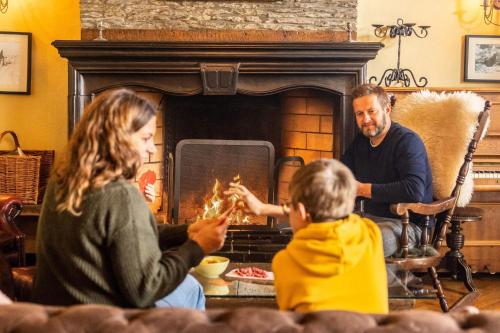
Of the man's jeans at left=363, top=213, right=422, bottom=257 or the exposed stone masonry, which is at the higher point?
the exposed stone masonry

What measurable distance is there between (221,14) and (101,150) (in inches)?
104

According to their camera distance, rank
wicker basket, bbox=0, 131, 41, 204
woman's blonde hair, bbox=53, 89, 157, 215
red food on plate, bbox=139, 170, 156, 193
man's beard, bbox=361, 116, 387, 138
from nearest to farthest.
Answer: woman's blonde hair, bbox=53, 89, 157, 215 → man's beard, bbox=361, 116, 387, 138 → wicker basket, bbox=0, 131, 41, 204 → red food on plate, bbox=139, 170, 156, 193

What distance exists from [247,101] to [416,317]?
3.53 meters

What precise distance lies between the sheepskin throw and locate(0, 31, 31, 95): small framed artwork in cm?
241

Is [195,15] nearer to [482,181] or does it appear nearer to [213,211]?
[213,211]

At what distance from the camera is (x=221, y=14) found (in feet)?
14.2

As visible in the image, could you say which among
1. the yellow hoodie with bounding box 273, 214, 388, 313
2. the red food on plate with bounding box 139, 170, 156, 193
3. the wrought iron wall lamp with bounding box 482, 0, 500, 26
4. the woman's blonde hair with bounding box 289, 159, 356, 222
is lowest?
the yellow hoodie with bounding box 273, 214, 388, 313

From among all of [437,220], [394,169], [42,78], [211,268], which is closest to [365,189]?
[394,169]

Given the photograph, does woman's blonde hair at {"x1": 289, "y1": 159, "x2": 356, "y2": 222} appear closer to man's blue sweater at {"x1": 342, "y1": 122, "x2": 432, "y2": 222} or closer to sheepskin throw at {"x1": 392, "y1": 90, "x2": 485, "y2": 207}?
man's blue sweater at {"x1": 342, "y1": 122, "x2": 432, "y2": 222}

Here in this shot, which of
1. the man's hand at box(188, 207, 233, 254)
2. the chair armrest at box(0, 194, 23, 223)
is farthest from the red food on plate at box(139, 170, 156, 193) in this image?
the man's hand at box(188, 207, 233, 254)

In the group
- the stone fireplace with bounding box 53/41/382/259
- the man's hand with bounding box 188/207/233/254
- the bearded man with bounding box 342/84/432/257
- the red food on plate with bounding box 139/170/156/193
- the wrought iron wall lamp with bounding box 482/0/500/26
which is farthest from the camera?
the wrought iron wall lamp with bounding box 482/0/500/26

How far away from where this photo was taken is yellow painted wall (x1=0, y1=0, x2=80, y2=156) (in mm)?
4668

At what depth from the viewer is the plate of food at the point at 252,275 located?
8.49 ft

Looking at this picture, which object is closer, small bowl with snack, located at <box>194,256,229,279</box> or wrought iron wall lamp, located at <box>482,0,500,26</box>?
small bowl with snack, located at <box>194,256,229,279</box>
